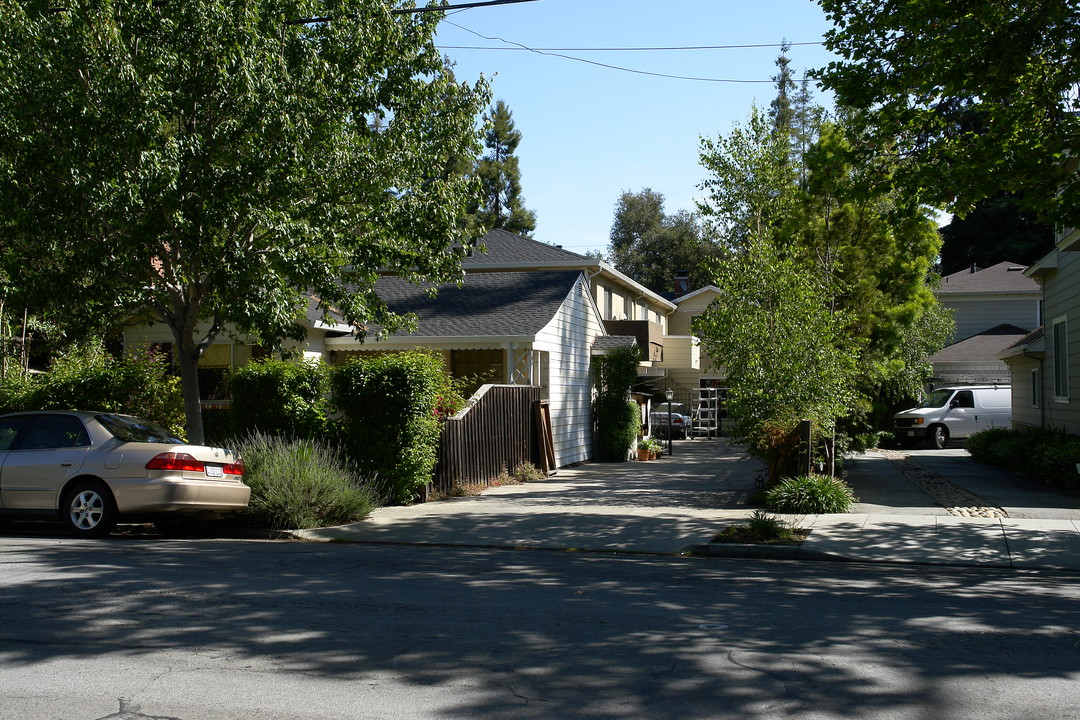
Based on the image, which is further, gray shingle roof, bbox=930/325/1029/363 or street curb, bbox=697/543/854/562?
gray shingle roof, bbox=930/325/1029/363

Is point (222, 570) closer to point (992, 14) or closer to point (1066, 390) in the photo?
point (992, 14)

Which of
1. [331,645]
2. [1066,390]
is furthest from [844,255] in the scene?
[331,645]

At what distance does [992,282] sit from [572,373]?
81.9ft

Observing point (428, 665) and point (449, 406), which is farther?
point (449, 406)

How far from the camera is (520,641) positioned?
20.5 feet

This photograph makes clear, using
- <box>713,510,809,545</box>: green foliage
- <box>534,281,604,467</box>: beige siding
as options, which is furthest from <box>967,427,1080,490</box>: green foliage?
<box>534,281,604,467</box>: beige siding

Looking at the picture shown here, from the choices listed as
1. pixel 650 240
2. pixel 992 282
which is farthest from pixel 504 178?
pixel 992 282

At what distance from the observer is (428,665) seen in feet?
18.5

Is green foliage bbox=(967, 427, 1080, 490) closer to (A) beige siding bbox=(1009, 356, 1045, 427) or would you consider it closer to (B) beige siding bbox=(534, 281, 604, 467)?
(A) beige siding bbox=(1009, 356, 1045, 427)

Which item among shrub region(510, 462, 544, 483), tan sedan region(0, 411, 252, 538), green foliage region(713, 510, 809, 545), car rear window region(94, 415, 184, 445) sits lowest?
green foliage region(713, 510, 809, 545)

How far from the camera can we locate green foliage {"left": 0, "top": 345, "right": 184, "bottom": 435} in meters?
15.5

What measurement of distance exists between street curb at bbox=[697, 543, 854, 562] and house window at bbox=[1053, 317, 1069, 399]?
11.9m

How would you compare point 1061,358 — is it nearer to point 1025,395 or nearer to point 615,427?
point 1025,395

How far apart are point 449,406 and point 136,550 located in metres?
6.21
